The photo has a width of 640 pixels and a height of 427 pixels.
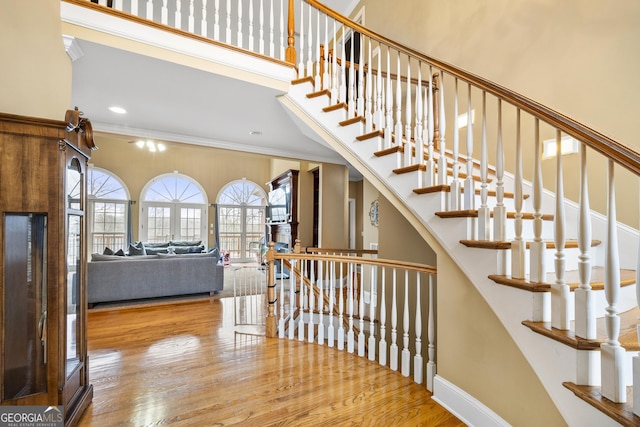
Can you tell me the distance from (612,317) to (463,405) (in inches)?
45.2

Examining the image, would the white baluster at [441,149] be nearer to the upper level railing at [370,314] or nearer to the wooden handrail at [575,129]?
the wooden handrail at [575,129]

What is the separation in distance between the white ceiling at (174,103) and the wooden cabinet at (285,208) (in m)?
1.92

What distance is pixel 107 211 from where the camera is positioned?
802 cm

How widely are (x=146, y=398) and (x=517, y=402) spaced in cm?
231

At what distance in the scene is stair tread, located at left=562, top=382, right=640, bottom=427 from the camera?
3.03ft

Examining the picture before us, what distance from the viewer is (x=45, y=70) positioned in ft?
6.02

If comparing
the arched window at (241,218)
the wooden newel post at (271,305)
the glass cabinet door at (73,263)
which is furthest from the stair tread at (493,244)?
the arched window at (241,218)

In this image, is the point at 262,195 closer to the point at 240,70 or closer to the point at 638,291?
the point at 240,70

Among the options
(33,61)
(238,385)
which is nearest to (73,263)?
(33,61)

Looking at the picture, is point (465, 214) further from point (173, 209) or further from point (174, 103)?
point (173, 209)

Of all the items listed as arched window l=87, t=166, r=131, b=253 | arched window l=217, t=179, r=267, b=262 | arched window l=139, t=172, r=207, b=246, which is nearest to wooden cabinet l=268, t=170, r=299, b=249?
arched window l=217, t=179, r=267, b=262

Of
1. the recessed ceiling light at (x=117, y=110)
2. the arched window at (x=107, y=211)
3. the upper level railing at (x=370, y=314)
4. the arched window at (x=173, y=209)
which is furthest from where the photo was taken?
the arched window at (x=173, y=209)

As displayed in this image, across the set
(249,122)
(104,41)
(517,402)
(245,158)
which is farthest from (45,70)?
(245,158)

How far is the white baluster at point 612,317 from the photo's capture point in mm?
974
